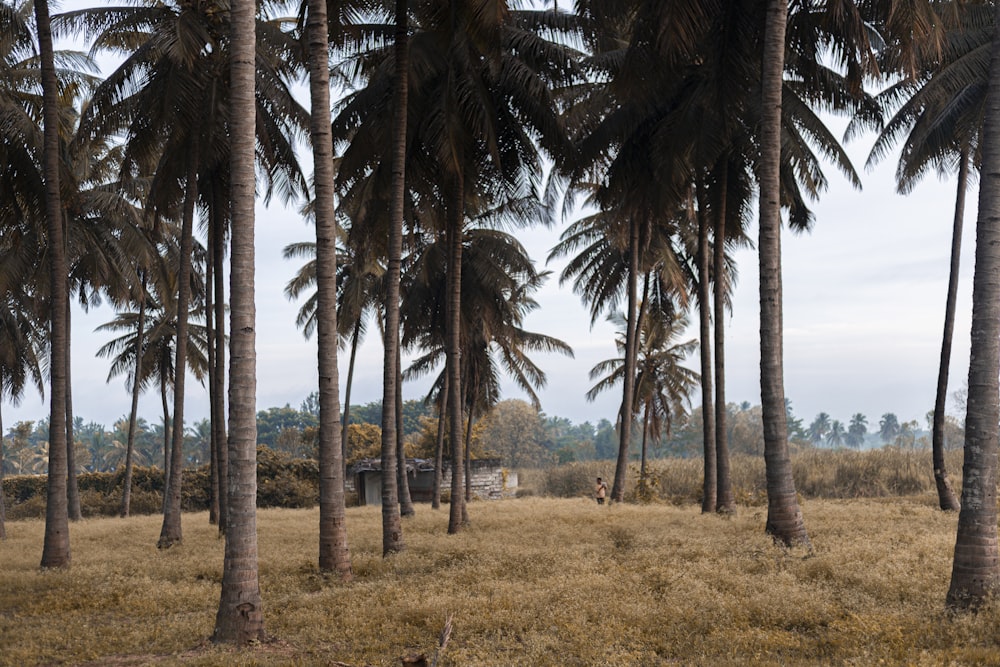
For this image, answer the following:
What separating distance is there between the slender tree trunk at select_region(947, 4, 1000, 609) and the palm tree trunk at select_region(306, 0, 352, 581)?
751 centimetres

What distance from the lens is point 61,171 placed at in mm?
15148

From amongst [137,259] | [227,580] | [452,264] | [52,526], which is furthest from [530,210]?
[227,580]

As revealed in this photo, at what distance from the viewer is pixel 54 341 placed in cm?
1380

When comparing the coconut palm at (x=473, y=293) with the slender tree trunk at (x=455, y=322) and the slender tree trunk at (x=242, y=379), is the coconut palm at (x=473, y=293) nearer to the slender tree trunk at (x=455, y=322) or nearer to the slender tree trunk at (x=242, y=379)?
the slender tree trunk at (x=455, y=322)

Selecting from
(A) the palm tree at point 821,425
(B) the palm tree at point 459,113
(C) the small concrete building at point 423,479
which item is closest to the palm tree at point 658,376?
(C) the small concrete building at point 423,479

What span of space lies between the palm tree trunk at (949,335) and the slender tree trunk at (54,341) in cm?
1785

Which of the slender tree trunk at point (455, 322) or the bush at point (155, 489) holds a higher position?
the slender tree trunk at point (455, 322)

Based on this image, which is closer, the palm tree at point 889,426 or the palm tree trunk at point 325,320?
the palm tree trunk at point 325,320

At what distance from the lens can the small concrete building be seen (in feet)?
115

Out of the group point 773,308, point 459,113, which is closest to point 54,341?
point 459,113

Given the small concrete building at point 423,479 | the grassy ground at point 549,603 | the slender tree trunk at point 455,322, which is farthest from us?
the small concrete building at point 423,479

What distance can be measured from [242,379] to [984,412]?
7.48m

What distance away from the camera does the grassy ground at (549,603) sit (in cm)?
711

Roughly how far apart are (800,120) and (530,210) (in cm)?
768
